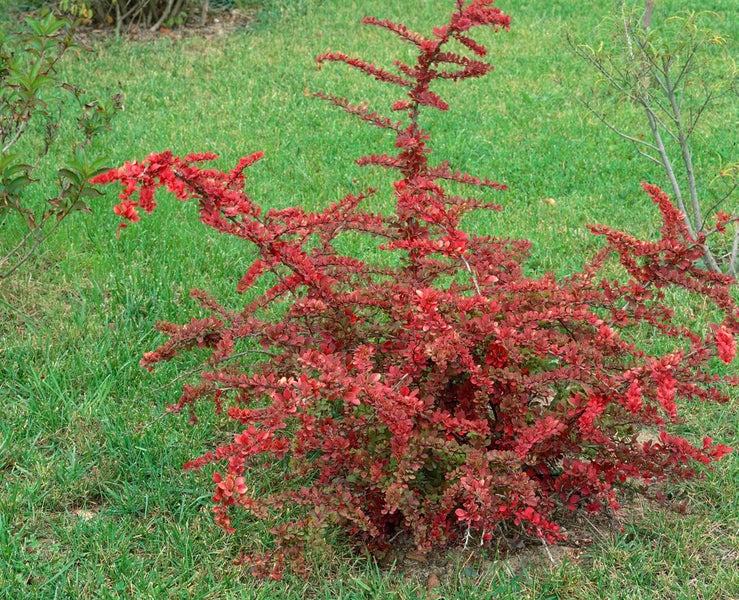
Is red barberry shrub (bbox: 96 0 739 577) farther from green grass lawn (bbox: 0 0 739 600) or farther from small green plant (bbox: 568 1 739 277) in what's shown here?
small green plant (bbox: 568 1 739 277)

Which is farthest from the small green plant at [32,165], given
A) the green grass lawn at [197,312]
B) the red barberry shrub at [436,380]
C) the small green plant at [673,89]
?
the small green plant at [673,89]

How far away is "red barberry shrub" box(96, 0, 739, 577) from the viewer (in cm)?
238

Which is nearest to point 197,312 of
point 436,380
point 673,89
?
point 436,380

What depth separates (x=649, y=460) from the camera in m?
2.67

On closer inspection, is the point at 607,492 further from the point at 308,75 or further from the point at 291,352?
the point at 308,75

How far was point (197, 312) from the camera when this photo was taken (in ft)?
12.8

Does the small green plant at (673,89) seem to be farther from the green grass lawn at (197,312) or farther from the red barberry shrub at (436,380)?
the red barberry shrub at (436,380)

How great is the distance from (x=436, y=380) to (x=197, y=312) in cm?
165

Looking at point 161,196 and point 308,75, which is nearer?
point 161,196

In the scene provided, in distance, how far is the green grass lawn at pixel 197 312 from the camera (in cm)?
260

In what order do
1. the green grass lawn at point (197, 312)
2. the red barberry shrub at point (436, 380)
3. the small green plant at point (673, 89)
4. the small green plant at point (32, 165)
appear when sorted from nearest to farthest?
1. the red barberry shrub at point (436, 380)
2. the green grass lawn at point (197, 312)
3. the small green plant at point (32, 165)
4. the small green plant at point (673, 89)

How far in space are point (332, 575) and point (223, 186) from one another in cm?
122

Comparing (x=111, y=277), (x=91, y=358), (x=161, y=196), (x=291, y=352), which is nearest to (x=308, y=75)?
(x=161, y=196)

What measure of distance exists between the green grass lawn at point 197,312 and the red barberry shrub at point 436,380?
6.7 inches
